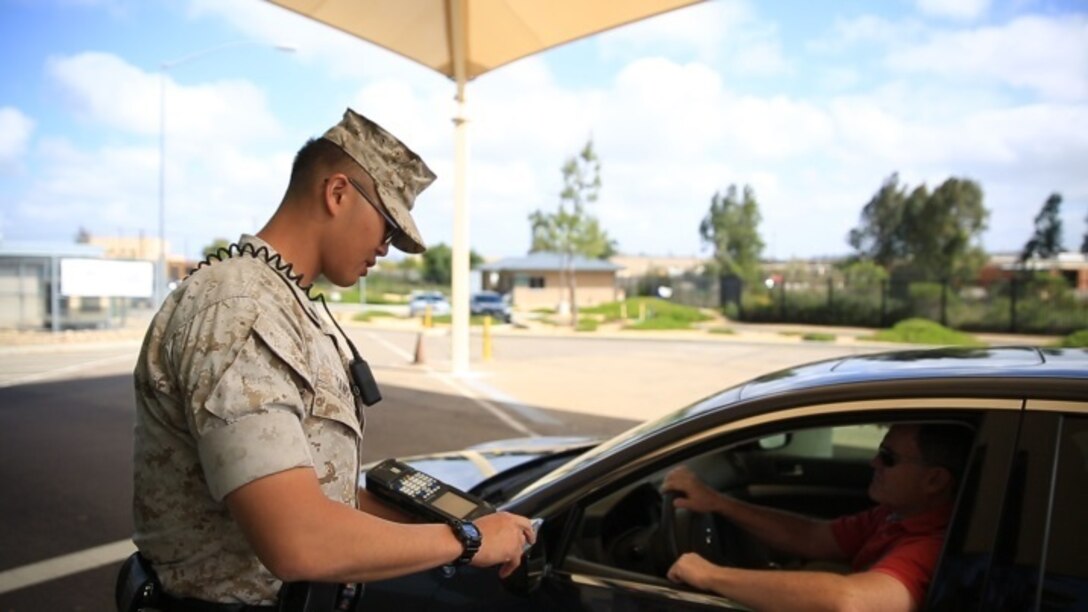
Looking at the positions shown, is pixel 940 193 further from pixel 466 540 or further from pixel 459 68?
pixel 466 540

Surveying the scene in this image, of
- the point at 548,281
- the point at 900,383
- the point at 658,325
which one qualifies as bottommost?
the point at 658,325

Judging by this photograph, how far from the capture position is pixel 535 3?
8086 mm

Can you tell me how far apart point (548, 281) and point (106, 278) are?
35794mm

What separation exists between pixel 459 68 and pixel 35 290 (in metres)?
16.4

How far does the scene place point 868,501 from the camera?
296 centimetres

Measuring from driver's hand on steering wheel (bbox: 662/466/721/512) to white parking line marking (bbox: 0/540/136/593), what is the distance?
331 centimetres

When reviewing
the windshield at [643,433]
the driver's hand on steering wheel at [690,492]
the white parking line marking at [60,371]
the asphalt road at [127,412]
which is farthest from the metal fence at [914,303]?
the windshield at [643,433]

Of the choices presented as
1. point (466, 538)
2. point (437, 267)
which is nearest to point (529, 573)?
point (466, 538)

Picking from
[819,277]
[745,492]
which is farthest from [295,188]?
[819,277]

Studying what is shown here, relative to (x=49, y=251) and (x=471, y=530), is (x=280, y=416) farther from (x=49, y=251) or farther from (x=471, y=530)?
(x=49, y=251)

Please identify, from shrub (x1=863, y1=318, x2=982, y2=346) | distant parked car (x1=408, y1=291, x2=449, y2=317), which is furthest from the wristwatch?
distant parked car (x1=408, y1=291, x2=449, y2=317)

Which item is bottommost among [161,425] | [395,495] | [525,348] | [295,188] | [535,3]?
[525,348]

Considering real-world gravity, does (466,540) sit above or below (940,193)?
below

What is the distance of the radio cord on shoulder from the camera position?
4.84ft
